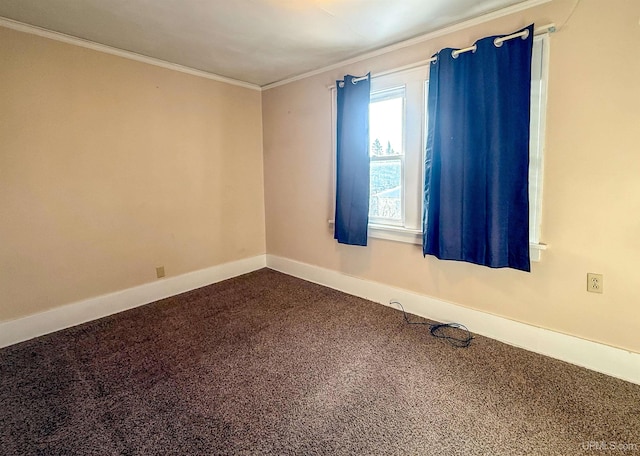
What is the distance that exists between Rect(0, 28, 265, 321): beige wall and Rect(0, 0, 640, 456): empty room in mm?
18

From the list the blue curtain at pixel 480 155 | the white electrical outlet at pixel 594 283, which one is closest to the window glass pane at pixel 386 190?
the blue curtain at pixel 480 155

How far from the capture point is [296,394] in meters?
1.79

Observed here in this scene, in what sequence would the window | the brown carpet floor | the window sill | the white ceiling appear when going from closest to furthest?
the brown carpet floor
the white ceiling
the window
the window sill

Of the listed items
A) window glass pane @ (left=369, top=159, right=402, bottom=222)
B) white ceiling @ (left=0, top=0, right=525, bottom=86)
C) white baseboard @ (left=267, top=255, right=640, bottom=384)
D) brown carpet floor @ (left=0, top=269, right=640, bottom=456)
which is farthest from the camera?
window glass pane @ (left=369, top=159, right=402, bottom=222)

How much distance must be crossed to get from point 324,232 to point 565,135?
7.16ft

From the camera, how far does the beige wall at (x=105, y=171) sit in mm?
2344

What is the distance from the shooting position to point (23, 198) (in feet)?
7.77

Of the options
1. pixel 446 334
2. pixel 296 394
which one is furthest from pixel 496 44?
pixel 296 394

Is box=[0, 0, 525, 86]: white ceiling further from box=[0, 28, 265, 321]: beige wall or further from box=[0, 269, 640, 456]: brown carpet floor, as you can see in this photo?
box=[0, 269, 640, 456]: brown carpet floor

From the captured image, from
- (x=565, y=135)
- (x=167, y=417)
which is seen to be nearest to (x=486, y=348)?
(x=565, y=135)

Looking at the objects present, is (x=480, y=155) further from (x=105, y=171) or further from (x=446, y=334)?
(x=105, y=171)

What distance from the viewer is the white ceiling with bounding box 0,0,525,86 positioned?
79.7 inches

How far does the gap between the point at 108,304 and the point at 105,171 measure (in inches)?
46.3

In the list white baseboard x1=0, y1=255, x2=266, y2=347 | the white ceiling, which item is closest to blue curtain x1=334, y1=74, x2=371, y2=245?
the white ceiling
